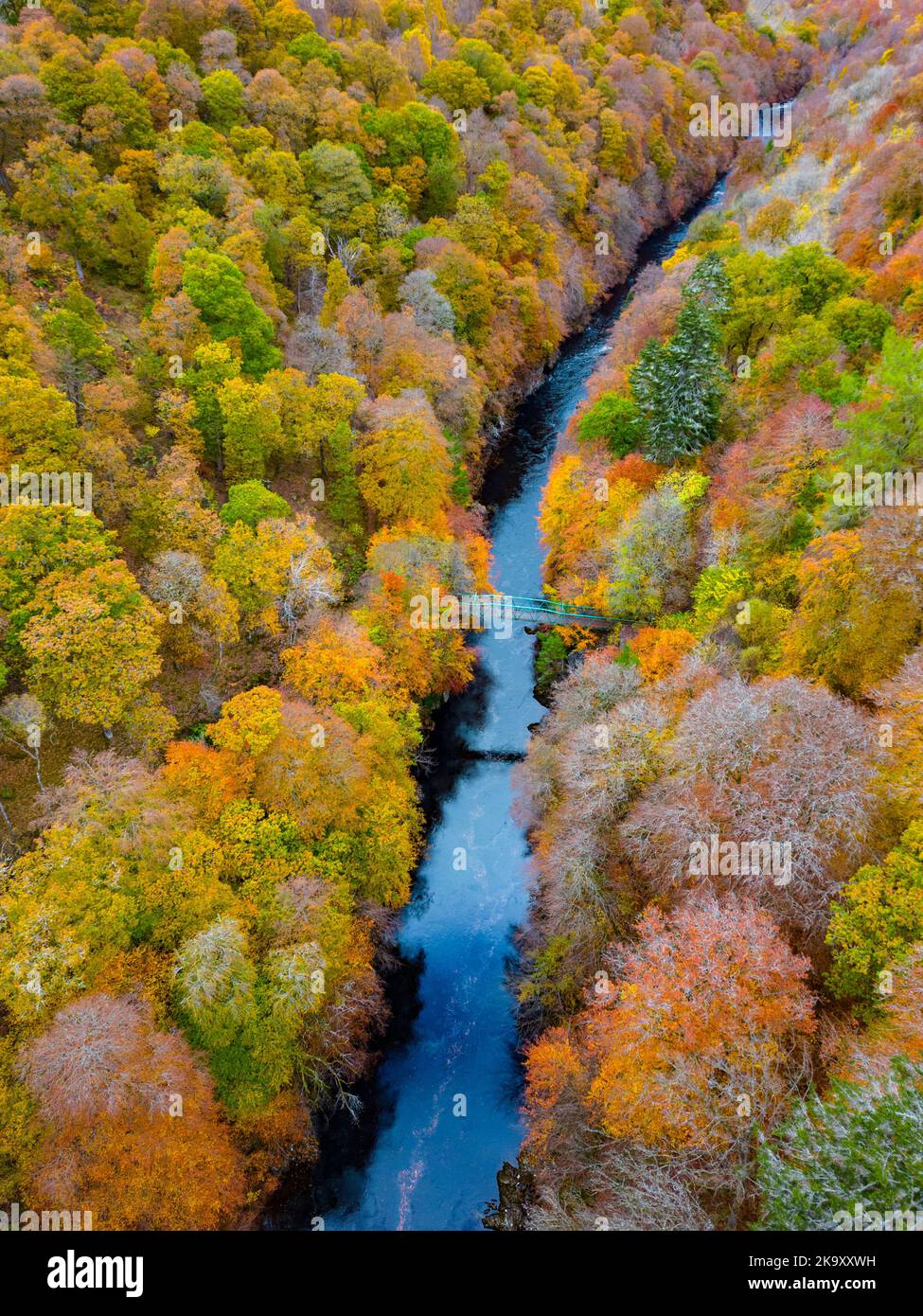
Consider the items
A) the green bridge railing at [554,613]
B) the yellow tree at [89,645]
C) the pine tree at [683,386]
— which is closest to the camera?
the yellow tree at [89,645]

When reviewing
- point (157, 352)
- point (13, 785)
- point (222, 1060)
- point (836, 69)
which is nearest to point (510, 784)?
point (222, 1060)

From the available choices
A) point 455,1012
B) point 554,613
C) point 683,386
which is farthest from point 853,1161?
point 683,386

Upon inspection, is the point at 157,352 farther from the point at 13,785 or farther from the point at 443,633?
the point at 13,785

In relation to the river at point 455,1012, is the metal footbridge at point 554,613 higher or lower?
higher

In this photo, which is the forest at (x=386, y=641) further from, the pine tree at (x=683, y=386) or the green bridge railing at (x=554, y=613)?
the green bridge railing at (x=554, y=613)

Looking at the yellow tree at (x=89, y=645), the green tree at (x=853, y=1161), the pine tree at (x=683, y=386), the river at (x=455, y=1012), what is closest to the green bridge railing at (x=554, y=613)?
the river at (x=455, y=1012)

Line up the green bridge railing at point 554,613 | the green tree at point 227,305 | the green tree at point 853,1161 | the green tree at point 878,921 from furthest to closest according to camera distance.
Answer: the green bridge railing at point 554,613 < the green tree at point 227,305 < the green tree at point 878,921 < the green tree at point 853,1161
